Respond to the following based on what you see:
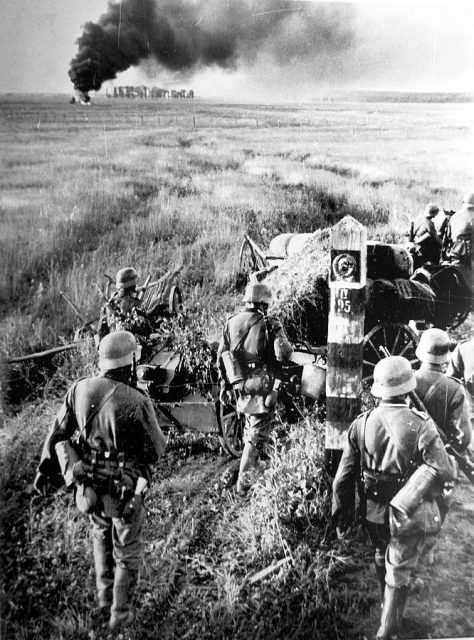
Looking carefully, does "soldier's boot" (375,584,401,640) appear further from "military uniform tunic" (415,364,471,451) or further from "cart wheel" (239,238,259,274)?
"cart wheel" (239,238,259,274)

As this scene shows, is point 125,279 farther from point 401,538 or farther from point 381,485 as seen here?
point 401,538

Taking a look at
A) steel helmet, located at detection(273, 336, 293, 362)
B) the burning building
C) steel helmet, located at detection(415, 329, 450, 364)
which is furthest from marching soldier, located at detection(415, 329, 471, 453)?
the burning building

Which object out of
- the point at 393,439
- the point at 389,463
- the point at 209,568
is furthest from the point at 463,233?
the point at 209,568

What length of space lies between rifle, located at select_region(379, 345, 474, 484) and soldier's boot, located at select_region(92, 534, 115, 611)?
1803mm

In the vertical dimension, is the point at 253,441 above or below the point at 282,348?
below

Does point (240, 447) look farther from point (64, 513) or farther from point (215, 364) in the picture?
point (64, 513)

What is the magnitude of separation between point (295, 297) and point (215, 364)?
0.60 meters

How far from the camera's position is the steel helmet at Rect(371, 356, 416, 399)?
2.97 m

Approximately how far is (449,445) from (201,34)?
8.84 feet

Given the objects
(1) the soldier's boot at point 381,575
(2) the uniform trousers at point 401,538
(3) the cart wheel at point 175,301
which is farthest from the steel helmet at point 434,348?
(3) the cart wheel at point 175,301

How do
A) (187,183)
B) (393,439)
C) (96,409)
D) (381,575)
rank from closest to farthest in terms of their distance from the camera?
(96,409) → (393,439) → (381,575) → (187,183)

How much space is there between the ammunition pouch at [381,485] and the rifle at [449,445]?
0.41 metres

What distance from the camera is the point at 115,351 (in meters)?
2.84

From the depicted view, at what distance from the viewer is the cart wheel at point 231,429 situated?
3164 mm
